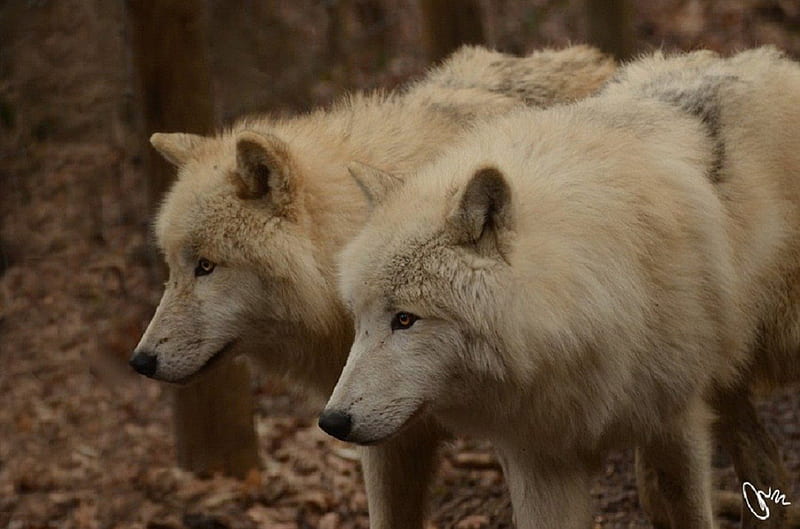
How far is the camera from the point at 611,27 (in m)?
8.87

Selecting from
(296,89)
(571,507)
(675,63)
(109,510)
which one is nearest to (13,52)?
(296,89)

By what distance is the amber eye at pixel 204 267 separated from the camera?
485 centimetres

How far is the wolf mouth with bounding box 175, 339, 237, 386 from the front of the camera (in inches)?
191

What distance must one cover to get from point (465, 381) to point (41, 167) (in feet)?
26.1

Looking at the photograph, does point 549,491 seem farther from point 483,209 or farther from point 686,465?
point 483,209

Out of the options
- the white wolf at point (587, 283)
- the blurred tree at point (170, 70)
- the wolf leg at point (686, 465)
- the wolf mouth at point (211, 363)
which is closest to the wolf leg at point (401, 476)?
the white wolf at point (587, 283)

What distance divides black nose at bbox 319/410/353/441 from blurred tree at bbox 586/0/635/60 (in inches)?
223

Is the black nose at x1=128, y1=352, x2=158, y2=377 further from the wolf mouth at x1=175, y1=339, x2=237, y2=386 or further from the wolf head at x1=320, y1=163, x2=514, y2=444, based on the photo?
the wolf head at x1=320, y1=163, x2=514, y2=444

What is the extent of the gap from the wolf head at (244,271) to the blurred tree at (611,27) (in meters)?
4.59

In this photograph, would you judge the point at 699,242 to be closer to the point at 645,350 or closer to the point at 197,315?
the point at 645,350

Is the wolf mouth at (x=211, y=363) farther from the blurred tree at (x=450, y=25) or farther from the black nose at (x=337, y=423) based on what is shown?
the blurred tree at (x=450, y=25)
